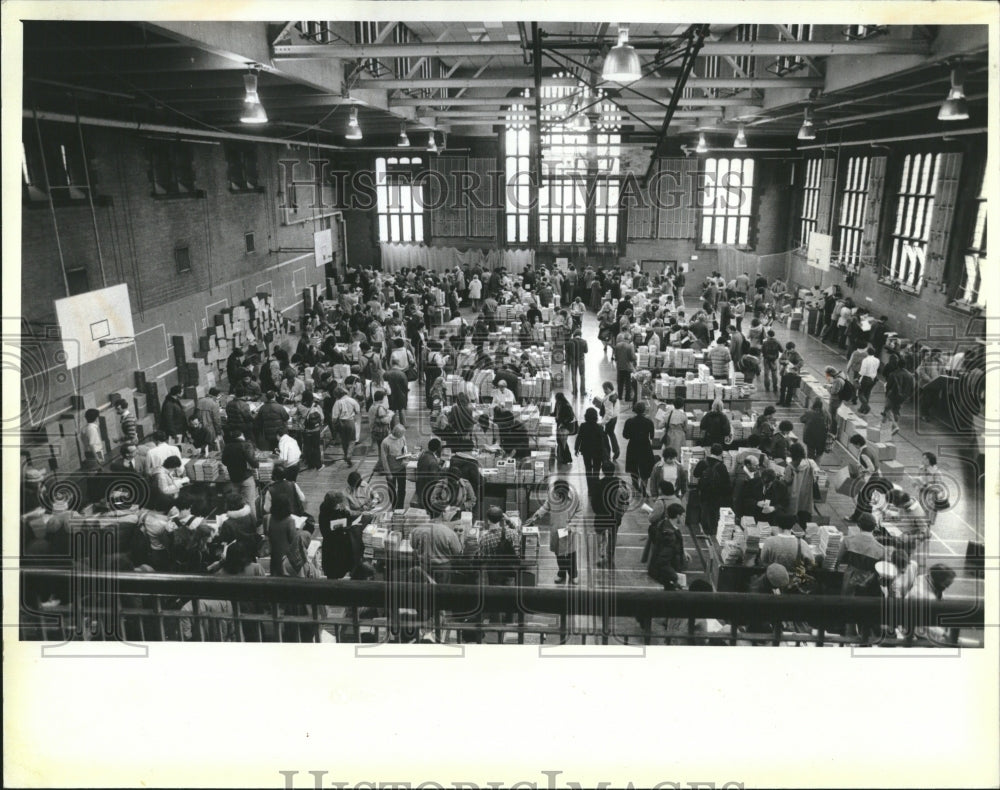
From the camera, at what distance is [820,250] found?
24.4 meters

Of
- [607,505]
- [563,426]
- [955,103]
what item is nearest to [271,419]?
[563,426]

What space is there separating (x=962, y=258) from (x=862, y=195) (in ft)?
22.8

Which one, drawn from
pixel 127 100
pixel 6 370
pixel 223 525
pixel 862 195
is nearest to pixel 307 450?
pixel 223 525

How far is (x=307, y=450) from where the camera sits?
1217cm

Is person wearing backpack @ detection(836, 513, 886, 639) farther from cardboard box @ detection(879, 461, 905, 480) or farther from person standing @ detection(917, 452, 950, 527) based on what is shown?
cardboard box @ detection(879, 461, 905, 480)

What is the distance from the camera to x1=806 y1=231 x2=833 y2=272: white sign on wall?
2382 centimetres

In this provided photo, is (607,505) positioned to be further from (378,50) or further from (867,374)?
(378,50)

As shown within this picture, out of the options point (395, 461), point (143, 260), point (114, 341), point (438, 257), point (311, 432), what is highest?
→ point (143, 260)

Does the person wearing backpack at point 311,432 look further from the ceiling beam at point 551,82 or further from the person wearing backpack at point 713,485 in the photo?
the ceiling beam at point 551,82

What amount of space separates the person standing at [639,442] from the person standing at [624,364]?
449cm

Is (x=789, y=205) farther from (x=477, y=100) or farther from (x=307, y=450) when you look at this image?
(x=307, y=450)

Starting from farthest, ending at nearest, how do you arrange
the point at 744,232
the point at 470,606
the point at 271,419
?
the point at 744,232 < the point at 271,419 < the point at 470,606

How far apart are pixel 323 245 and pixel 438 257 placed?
591cm

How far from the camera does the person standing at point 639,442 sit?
10.4 meters
